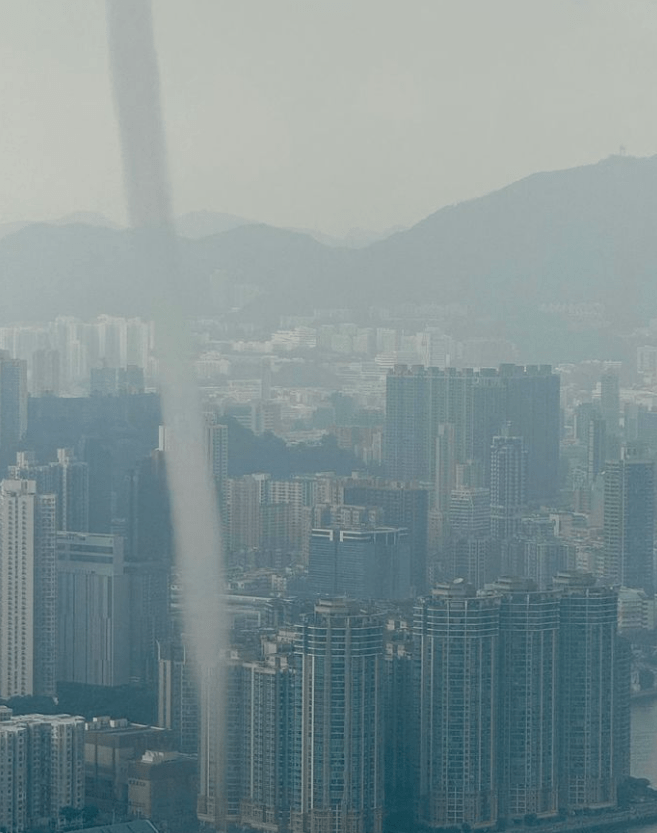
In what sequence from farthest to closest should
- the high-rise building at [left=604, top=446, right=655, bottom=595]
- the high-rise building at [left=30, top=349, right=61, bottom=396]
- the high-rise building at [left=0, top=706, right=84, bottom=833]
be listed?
the high-rise building at [left=30, top=349, right=61, bottom=396] → the high-rise building at [left=604, top=446, right=655, bottom=595] → the high-rise building at [left=0, top=706, right=84, bottom=833]

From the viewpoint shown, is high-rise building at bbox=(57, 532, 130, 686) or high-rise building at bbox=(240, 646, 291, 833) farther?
high-rise building at bbox=(57, 532, 130, 686)

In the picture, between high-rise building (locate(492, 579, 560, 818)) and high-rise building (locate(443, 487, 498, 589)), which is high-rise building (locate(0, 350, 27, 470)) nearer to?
high-rise building (locate(443, 487, 498, 589))

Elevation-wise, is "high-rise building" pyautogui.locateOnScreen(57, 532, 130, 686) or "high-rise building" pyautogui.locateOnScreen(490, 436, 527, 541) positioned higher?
"high-rise building" pyautogui.locateOnScreen(490, 436, 527, 541)

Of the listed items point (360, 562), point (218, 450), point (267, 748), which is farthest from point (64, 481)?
point (267, 748)

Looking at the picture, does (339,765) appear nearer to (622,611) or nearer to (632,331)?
(622,611)

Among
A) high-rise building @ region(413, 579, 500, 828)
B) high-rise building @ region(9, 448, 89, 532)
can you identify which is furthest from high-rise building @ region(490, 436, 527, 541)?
high-rise building @ region(413, 579, 500, 828)

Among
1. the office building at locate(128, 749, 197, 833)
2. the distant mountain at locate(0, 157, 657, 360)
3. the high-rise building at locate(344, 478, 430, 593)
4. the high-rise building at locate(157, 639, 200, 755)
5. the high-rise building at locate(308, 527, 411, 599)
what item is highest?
the distant mountain at locate(0, 157, 657, 360)

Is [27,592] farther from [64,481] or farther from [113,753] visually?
[113,753]
